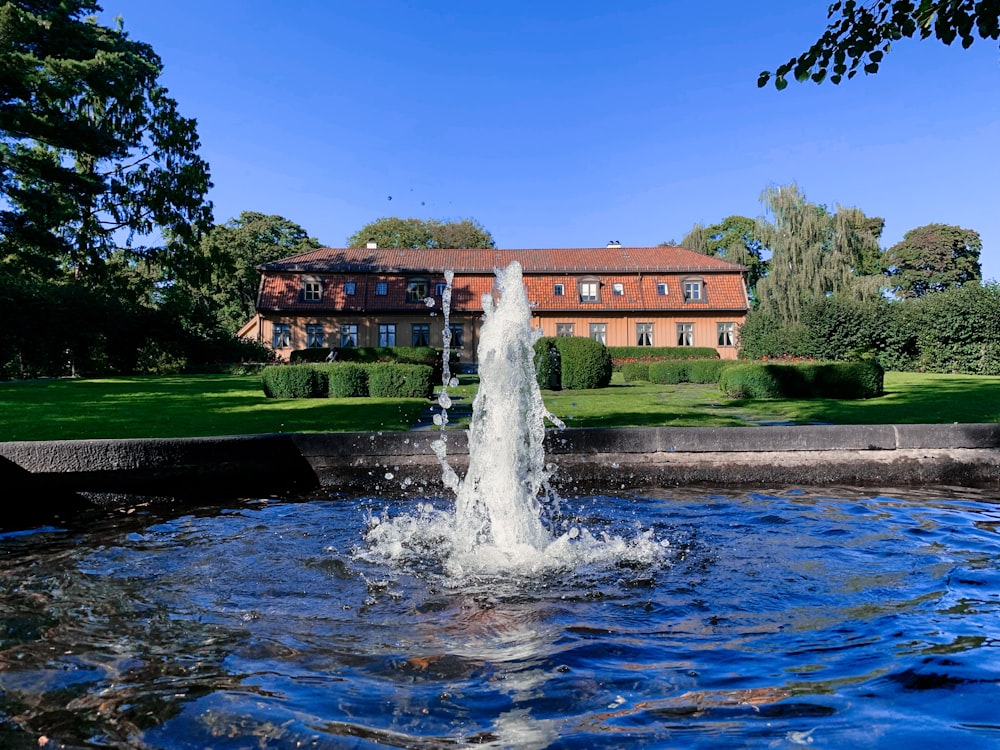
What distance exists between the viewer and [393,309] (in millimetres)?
36969

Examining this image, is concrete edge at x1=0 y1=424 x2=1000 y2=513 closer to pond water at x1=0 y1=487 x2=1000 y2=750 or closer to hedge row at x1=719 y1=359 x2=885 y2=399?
pond water at x1=0 y1=487 x2=1000 y2=750

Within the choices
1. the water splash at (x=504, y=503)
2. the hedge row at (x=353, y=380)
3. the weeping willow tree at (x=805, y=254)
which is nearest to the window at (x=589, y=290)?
the weeping willow tree at (x=805, y=254)

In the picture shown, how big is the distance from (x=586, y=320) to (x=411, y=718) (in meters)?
36.2

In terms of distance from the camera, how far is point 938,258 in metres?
55.3

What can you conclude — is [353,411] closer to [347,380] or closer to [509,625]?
[347,380]

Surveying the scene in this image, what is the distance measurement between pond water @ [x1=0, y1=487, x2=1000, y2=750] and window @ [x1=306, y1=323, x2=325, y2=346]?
109 ft

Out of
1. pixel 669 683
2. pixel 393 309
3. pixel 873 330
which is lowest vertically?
pixel 669 683

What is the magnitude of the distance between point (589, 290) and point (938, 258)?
34332 mm

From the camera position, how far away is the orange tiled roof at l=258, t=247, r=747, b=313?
3719cm

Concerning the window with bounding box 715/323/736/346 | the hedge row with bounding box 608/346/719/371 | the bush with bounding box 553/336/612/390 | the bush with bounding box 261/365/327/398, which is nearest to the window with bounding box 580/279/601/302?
the hedge row with bounding box 608/346/719/371

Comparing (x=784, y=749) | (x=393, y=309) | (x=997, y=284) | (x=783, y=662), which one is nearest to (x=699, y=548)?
(x=783, y=662)

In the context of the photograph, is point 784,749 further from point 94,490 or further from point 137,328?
point 137,328

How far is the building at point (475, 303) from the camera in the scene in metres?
37.2

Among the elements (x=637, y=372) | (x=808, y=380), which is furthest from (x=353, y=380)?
(x=637, y=372)
